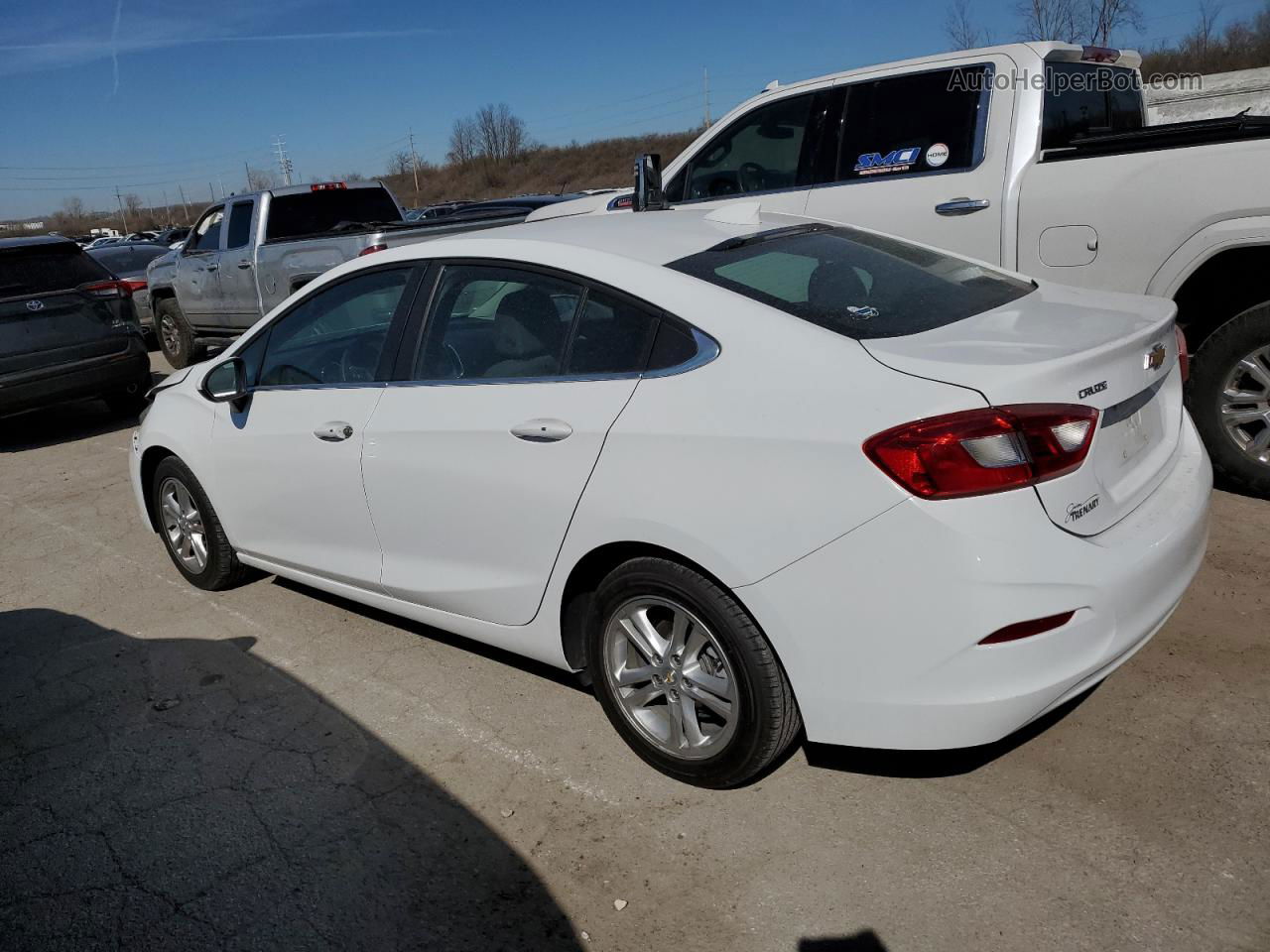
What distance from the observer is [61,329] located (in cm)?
880

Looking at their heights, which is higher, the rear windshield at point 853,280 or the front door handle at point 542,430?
the rear windshield at point 853,280

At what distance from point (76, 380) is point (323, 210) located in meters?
2.89

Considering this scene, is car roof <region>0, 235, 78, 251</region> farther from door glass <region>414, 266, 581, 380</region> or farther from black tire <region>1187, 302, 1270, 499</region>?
black tire <region>1187, 302, 1270, 499</region>

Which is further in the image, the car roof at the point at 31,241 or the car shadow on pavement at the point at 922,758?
the car roof at the point at 31,241

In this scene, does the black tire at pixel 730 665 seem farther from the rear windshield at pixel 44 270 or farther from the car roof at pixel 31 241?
the car roof at pixel 31 241

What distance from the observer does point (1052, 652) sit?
7.94 ft

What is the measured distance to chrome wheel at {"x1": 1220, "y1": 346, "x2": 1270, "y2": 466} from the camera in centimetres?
458

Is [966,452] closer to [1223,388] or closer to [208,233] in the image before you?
[1223,388]

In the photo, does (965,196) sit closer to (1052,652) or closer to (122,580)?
(1052,652)

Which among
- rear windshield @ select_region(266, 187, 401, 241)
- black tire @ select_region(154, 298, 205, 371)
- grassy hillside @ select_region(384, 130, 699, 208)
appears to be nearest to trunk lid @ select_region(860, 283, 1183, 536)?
rear windshield @ select_region(266, 187, 401, 241)

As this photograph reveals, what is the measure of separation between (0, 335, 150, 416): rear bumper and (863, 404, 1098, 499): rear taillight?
27.5 ft

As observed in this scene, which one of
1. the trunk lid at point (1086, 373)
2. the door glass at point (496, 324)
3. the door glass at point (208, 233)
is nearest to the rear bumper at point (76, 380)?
the door glass at point (208, 233)

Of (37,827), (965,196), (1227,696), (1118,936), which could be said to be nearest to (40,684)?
(37,827)

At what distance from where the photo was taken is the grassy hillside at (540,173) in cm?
6231
